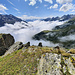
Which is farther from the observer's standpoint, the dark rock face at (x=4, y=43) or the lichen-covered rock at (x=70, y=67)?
the dark rock face at (x=4, y=43)

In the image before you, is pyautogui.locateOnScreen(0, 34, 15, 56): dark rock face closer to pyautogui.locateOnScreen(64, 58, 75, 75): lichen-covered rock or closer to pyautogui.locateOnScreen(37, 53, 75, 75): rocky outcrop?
pyautogui.locateOnScreen(37, 53, 75, 75): rocky outcrop

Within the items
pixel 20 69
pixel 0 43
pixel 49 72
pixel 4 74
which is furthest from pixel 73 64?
pixel 0 43

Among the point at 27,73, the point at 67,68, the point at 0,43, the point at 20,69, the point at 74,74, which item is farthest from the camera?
the point at 0,43

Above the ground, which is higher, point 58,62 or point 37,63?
point 58,62

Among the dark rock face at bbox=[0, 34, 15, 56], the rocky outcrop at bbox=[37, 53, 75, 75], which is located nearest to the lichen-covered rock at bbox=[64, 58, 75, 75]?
the rocky outcrop at bbox=[37, 53, 75, 75]

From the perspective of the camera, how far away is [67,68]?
16.5m

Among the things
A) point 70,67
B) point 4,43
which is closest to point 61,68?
point 70,67

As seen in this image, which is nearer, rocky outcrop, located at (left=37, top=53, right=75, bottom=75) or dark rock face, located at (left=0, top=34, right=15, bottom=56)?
rocky outcrop, located at (left=37, top=53, right=75, bottom=75)

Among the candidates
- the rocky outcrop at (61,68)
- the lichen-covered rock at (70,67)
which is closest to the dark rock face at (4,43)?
the rocky outcrop at (61,68)

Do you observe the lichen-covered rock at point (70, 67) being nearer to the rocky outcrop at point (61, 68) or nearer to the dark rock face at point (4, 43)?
the rocky outcrop at point (61, 68)

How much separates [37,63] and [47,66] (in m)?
4.59

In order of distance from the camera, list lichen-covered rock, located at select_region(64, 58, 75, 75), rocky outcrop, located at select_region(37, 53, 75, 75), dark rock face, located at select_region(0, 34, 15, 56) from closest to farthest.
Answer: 1. lichen-covered rock, located at select_region(64, 58, 75, 75)
2. rocky outcrop, located at select_region(37, 53, 75, 75)
3. dark rock face, located at select_region(0, 34, 15, 56)

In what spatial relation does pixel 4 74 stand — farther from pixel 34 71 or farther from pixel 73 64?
pixel 73 64

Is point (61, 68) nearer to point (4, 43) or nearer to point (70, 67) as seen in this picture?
point (70, 67)
